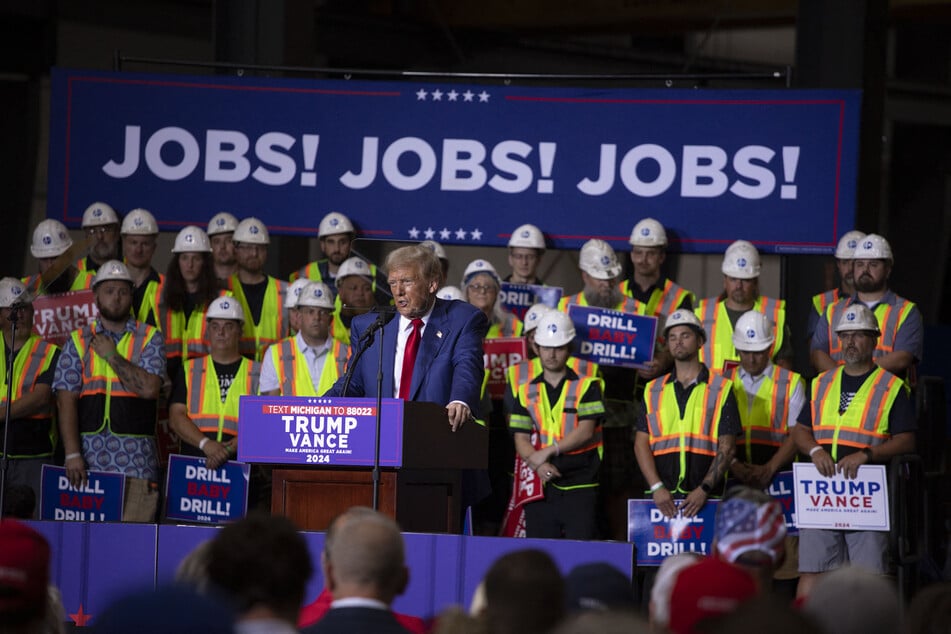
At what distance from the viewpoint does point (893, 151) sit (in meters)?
25.7

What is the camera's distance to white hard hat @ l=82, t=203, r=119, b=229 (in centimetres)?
1286

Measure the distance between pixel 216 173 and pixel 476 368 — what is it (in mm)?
5694

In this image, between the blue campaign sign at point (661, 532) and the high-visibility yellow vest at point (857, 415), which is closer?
the blue campaign sign at point (661, 532)

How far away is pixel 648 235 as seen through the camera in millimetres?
12602

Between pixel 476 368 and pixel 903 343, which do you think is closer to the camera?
pixel 476 368

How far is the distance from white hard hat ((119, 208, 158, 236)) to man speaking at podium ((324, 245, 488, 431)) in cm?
462

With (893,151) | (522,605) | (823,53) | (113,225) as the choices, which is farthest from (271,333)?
(893,151)

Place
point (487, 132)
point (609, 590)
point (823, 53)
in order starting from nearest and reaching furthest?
point (609, 590), point (487, 132), point (823, 53)

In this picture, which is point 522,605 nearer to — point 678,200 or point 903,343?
point 903,343

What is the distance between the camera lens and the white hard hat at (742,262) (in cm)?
1224

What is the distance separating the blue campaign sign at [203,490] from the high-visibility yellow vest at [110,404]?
0.48 metres

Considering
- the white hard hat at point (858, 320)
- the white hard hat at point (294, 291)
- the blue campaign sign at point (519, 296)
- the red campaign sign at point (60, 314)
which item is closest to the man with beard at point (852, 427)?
the white hard hat at point (858, 320)

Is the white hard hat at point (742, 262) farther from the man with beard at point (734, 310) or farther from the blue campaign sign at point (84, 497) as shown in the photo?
the blue campaign sign at point (84, 497)

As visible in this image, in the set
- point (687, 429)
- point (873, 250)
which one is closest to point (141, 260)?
point (687, 429)
